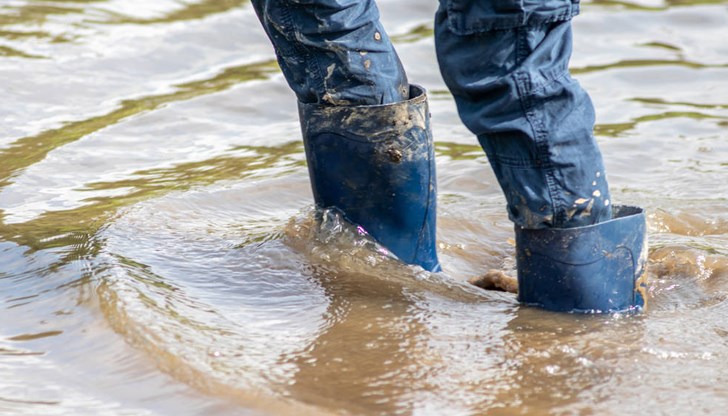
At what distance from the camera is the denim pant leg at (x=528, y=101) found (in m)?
2.08

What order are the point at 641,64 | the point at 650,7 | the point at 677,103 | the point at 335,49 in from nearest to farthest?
the point at 335,49
the point at 677,103
the point at 641,64
the point at 650,7

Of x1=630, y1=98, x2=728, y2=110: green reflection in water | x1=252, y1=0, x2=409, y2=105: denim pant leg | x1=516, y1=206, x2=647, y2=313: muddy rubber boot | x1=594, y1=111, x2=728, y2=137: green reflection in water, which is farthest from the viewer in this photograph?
x1=630, y1=98, x2=728, y2=110: green reflection in water

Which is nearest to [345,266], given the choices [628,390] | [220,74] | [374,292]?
[374,292]

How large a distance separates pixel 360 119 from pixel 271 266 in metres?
0.41

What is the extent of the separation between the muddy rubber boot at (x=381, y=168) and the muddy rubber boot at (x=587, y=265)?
37 centimetres

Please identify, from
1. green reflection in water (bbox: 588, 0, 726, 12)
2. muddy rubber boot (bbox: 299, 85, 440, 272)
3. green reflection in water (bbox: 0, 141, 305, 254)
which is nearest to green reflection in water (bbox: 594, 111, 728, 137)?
green reflection in water (bbox: 0, 141, 305, 254)

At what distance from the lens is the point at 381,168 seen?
2541mm

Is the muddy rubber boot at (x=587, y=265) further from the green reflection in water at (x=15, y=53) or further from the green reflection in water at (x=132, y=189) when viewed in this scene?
the green reflection in water at (x=15, y=53)

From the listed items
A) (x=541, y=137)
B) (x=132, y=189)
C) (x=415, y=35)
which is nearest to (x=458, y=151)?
(x=132, y=189)

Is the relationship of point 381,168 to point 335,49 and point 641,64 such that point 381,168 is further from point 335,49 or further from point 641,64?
point 641,64

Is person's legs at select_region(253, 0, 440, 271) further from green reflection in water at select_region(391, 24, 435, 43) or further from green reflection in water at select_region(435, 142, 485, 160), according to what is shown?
green reflection in water at select_region(391, 24, 435, 43)

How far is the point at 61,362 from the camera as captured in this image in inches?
79.8

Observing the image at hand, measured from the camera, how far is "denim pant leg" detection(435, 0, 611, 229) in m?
2.08

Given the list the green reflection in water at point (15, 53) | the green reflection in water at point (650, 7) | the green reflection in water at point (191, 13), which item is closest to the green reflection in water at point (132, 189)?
the green reflection in water at point (15, 53)
